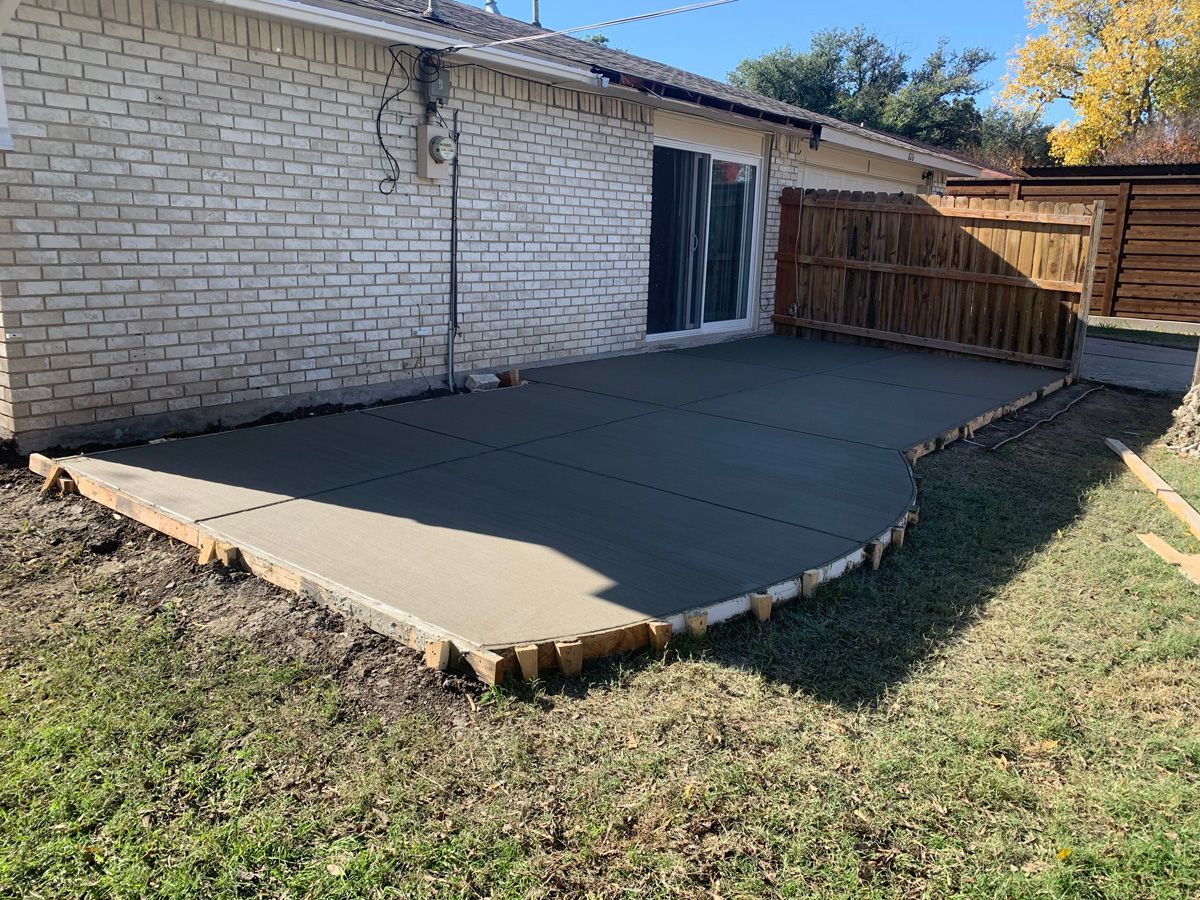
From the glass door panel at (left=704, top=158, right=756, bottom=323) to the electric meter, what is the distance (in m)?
4.61

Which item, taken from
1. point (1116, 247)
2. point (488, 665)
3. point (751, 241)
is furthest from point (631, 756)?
point (1116, 247)

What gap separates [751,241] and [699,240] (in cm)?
130

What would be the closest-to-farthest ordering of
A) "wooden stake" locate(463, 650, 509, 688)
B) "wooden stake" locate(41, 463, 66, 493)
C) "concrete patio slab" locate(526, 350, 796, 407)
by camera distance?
"wooden stake" locate(463, 650, 509, 688)
"wooden stake" locate(41, 463, 66, 493)
"concrete patio slab" locate(526, 350, 796, 407)

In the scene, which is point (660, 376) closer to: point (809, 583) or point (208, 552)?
point (809, 583)

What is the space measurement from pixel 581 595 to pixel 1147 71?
1322 inches

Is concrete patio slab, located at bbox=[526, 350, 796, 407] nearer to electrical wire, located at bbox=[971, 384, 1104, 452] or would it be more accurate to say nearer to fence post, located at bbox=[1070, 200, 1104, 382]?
electrical wire, located at bbox=[971, 384, 1104, 452]

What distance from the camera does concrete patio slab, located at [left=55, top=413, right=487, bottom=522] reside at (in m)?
4.96

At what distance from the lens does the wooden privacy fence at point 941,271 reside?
34.3 ft

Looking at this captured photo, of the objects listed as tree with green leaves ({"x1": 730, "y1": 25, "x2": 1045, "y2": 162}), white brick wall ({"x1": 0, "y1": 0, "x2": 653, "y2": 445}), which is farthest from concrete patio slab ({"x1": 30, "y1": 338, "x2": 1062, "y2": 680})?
tree with green leaves ({"x1": 730, "y1": 25, "x2": 1045, "y2": 162})

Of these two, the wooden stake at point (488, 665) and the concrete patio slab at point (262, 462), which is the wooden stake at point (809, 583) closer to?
the wooden stake at point (488, 665)

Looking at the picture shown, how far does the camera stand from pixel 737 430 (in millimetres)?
7031

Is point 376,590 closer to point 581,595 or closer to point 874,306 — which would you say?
point 581,595

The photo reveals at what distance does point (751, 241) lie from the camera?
12461 millimetres

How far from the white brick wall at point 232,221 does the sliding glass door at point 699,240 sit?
1988 mm
